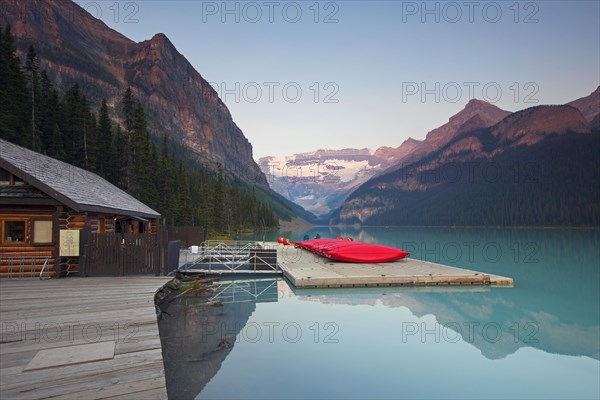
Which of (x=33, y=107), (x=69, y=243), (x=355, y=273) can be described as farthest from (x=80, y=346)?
(x=33, y=107)

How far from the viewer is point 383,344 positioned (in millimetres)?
12922

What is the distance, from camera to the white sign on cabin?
1716 centimetres

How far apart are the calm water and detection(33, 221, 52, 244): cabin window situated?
6.69m

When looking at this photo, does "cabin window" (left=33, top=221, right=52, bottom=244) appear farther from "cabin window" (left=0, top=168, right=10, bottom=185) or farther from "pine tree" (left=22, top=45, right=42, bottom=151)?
"pine tree" (left=22, top=45, right=42, bottom=151)

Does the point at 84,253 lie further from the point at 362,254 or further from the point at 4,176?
the point at 362,254

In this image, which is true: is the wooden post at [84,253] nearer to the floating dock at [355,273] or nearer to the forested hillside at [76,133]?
the floating dock at [355,273]

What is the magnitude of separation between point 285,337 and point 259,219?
117 m

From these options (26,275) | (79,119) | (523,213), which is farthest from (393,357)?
(523,213)

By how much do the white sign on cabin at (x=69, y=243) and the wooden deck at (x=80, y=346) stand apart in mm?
3978

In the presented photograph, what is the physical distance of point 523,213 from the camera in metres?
170

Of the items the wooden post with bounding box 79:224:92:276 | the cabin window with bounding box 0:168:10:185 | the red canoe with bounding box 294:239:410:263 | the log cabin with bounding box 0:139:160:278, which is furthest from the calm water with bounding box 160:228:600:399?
the cabin window with bounding box 0:168:10:185

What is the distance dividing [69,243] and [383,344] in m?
→ 13.5

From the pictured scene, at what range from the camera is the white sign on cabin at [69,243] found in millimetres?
17156

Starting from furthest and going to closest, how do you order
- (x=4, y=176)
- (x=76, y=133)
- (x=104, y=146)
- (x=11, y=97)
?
(x=104, y=146) < (x=76, y=133) < (x=11, y=97) < (x=4, y=176)
